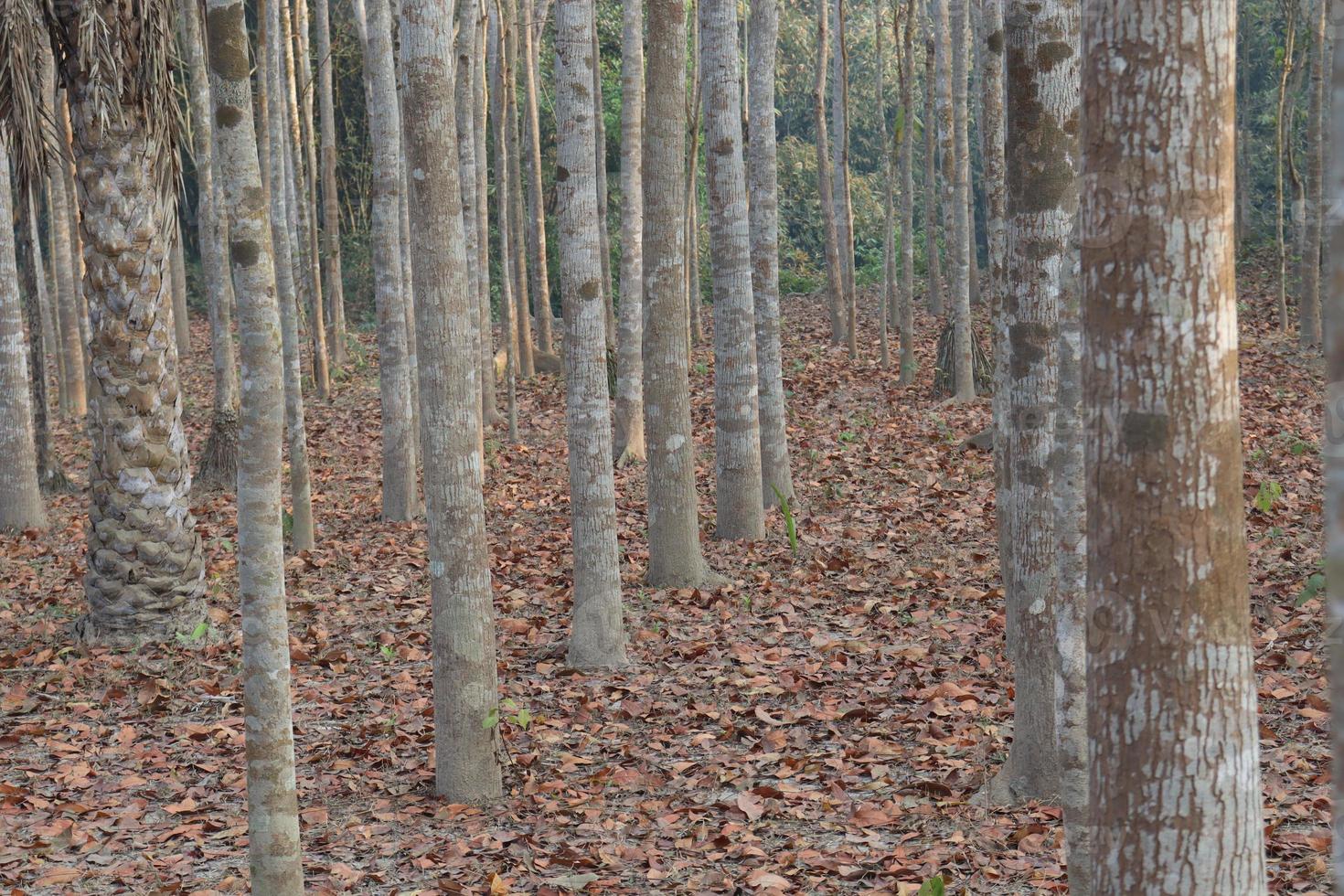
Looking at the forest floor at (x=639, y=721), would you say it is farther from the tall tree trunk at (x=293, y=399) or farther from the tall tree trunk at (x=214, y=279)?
the tall tree trunk at (x=214, y=279)

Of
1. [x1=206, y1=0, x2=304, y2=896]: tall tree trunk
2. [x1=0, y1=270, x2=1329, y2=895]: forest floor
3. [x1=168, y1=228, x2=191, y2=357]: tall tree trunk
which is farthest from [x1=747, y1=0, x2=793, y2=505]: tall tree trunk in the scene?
[x1=168, y1=228, x2=191, y2=357]: tall tree trunk

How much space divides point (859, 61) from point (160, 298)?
99.0 feet

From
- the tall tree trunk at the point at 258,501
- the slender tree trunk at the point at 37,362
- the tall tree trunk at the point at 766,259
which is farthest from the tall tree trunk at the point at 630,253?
the slender tree trunk at the point at 37,362

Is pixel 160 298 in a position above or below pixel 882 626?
above

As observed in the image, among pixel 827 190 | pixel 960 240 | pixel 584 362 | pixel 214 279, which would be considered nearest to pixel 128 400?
pixel 584 362

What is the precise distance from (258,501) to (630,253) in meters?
8.37

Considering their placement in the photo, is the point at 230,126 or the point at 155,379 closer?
the point at 230,126

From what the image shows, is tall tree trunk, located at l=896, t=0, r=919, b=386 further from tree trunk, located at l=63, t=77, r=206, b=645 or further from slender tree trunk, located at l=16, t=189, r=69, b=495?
slender tree trunk, located at l=16, t=189, r=69, b=495

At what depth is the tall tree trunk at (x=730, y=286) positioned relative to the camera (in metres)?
8.77

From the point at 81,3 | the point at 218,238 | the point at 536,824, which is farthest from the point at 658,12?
the point at 218,238

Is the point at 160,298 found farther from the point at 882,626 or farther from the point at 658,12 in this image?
the point at 882,626

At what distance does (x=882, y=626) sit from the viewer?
7367 mm

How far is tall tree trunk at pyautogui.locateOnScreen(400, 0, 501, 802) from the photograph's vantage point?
15.9ft

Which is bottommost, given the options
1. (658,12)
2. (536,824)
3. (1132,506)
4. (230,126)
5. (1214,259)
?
(536,824)
